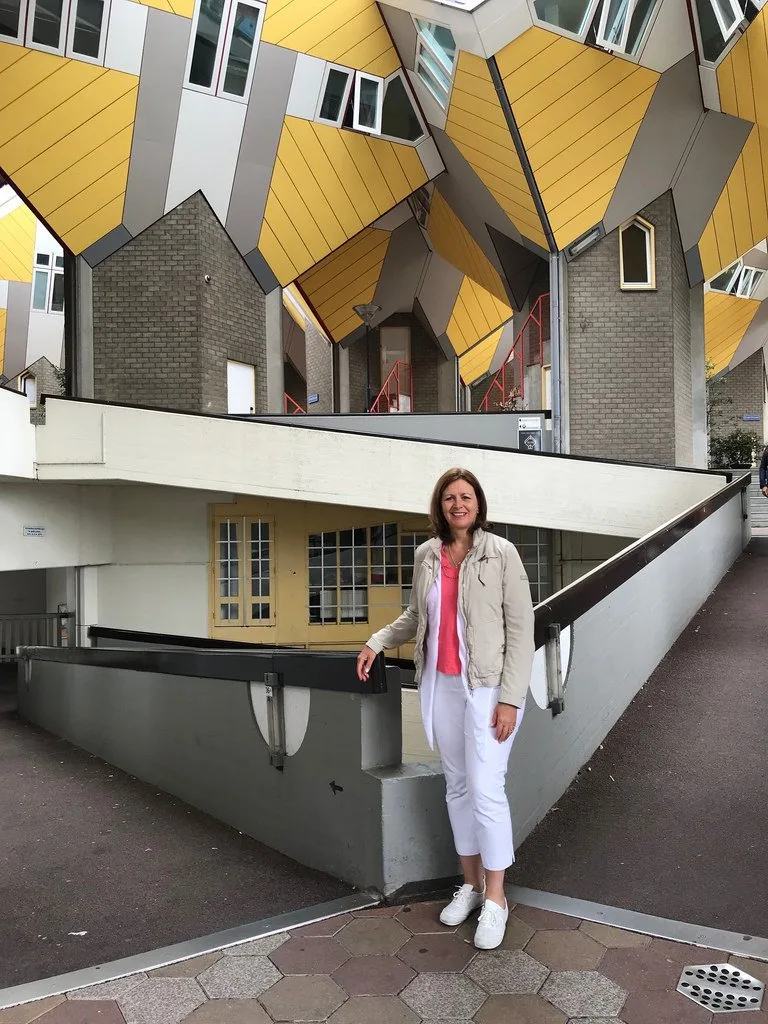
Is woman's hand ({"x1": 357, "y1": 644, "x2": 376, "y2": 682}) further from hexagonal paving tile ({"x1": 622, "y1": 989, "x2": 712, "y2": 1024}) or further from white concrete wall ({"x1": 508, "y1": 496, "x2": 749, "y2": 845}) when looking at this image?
hexagonal paving tile ({"x1": 622, "y1": 989, "x2": 712, "y2": 1024})

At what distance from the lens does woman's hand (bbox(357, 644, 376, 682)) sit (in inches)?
118

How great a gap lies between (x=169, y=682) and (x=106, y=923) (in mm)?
1754

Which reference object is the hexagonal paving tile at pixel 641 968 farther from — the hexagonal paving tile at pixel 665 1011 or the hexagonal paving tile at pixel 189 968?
the hexagonal paving tile at pixel 189 968

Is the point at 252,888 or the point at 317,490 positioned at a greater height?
the point at 317,490

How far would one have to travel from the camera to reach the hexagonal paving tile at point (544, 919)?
2.79m

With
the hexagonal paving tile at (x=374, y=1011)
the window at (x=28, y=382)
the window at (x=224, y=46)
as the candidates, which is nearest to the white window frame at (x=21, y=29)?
the window at (x=224, y=46)

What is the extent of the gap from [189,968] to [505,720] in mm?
1295

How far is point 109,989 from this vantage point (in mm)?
2498

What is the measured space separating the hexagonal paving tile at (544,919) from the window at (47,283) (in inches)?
1007

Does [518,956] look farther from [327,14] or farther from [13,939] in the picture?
[327,14]

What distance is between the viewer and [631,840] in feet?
11.3

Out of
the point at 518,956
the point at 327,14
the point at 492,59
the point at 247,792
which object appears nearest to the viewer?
the point at 518,956

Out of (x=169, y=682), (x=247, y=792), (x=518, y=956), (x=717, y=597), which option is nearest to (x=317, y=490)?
(x=717, y=597)

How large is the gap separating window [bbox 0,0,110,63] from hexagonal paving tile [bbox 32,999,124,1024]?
41.6ft
